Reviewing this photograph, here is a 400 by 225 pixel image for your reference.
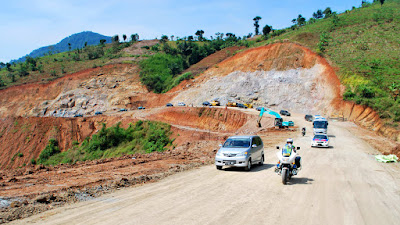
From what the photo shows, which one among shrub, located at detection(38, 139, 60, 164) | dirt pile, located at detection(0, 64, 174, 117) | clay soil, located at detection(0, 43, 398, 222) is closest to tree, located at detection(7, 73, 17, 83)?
dirt pile, located at detection(0, 64, 174, 117)

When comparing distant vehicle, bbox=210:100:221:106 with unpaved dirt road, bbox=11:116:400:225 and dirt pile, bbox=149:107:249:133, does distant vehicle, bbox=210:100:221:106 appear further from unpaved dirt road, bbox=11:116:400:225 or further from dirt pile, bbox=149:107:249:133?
unpaved dirt road, bbox=11:116:400:225

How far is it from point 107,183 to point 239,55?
68.9m

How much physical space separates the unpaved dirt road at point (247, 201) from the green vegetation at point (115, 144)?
2993 cm

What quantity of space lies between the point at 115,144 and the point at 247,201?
39.7 meters

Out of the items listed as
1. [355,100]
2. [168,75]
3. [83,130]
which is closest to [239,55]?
[168,75]

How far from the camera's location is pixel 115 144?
46.2 meters

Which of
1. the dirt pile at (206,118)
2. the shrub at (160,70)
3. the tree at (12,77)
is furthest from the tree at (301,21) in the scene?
the tree at (12,77)

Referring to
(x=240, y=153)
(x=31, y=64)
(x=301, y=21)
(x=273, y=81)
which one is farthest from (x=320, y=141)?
(x=31, y=64)

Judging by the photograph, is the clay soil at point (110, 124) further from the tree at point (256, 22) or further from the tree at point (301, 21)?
the tree at point (256, 22)

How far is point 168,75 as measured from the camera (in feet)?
289

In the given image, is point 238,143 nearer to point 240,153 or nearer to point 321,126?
point 240,153

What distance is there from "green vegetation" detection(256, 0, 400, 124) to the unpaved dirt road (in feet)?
120

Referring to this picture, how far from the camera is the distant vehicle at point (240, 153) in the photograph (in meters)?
14.6

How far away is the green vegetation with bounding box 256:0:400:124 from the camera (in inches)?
1935
